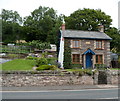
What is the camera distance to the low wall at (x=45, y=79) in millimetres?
17109

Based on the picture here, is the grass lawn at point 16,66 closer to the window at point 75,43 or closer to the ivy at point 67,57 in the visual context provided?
the ivy at point 67,57

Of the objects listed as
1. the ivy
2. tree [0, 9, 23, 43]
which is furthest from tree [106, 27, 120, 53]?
tree [0, 9, 23, 43]

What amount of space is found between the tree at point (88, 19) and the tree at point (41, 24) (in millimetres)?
7824

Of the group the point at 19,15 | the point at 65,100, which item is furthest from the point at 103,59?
the point at 19,15

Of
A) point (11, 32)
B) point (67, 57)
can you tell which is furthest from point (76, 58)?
point (11, 32)

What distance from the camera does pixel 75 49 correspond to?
25.6 m

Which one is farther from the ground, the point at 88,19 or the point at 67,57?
the point at 88,19

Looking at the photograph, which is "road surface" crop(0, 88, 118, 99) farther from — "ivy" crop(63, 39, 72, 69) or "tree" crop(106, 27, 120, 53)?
"tree" crop(106, 27, 120, 53)

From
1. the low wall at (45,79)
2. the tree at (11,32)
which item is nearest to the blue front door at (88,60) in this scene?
the low wall at (45,79)

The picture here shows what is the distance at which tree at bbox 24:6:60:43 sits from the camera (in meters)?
49.5

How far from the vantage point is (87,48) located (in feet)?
85.3

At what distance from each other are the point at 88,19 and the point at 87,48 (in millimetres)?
15567

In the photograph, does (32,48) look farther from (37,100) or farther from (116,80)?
(37,100)

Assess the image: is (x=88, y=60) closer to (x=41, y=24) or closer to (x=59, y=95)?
(x=59, y=95)
